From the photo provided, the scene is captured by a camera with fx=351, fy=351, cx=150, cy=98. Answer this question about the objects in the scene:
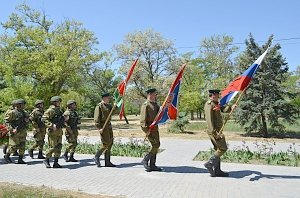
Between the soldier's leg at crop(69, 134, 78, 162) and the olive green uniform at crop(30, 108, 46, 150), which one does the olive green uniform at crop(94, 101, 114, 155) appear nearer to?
the soldier's leg at crop(69, 134, 78, 162)

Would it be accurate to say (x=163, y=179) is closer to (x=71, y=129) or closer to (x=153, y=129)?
(x=153, y=129)

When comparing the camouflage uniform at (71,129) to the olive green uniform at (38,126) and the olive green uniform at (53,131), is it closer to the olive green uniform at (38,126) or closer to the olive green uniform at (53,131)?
the olive green uniform at (53,131)

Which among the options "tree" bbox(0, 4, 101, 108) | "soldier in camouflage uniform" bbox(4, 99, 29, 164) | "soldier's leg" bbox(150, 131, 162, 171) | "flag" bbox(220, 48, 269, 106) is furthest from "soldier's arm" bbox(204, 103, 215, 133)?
"tree" bbox(0, 4, 101, 108)

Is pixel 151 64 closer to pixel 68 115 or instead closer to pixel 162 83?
pixel 162 83

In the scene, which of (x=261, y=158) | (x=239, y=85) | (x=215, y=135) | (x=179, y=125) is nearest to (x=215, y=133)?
(x=215, y=135)

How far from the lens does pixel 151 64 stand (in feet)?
115

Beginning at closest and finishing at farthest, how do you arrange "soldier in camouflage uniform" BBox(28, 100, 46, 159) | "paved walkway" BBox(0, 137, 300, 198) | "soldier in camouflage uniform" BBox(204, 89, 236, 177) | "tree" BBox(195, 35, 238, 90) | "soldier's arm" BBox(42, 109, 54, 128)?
"paved walkway" BBox(0, 137, 300, 198) < "soldier in camouflage uniform" BBox(204, 89, 236, 177) < "soldier's arm" BBox(42, 109, 54, 128) < "soldier in camouflage uniform" BBox(28, 100, 46, 159) < "tree" BBox(195, 35, 238, 90)

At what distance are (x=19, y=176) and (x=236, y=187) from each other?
5.27m

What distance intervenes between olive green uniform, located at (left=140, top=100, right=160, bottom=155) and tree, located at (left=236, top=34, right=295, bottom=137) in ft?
40.1

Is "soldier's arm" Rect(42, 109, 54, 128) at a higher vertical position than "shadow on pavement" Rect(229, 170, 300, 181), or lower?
higher

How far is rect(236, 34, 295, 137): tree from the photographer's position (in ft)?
66.3

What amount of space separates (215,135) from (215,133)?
0.17 feet

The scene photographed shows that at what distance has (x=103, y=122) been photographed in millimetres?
10141

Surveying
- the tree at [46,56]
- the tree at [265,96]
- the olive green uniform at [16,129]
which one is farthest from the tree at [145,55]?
the olive green uniform at [16,129]
